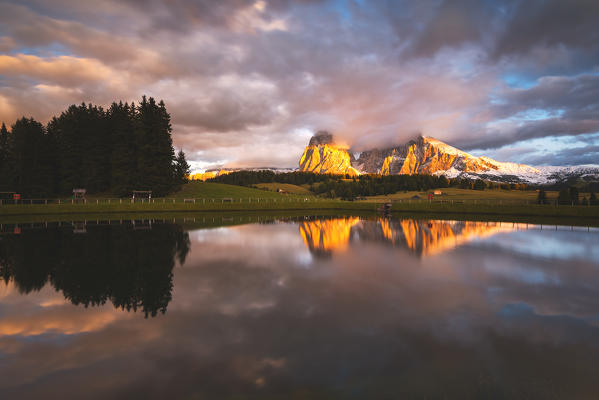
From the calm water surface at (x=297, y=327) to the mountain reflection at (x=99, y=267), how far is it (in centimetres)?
12

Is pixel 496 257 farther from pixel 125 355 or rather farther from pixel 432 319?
pixel 125 355

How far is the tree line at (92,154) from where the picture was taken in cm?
6975

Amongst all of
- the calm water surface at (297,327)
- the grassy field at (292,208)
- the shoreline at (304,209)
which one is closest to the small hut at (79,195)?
the grassy field at (292,208)

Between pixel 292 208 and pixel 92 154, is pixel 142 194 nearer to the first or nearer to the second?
pixel 92 154

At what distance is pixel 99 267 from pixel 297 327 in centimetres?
1213

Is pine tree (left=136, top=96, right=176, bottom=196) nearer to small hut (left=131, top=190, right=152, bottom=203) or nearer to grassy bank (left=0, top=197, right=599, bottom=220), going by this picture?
small hut (left=131, top=190, right=152, bottom=203)

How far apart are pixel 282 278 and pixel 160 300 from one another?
5270 mm

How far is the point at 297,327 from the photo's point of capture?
29.5ft

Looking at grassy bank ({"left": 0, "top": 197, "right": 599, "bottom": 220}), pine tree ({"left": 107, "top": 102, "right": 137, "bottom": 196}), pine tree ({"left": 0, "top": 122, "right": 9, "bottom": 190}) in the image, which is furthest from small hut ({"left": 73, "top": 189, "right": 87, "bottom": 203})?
pine tree ({"left": 0, "top": 122, "right": 9, "bottom": 190})

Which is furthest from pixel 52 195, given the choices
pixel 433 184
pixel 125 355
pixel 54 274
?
pixel 433 184

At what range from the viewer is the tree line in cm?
6975

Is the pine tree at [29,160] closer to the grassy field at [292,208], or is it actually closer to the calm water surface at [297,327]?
the grassy field at [292,208]

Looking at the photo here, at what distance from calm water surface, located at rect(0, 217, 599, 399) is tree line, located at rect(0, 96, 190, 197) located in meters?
59.4

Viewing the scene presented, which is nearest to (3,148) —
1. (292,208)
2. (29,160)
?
(29,160)
